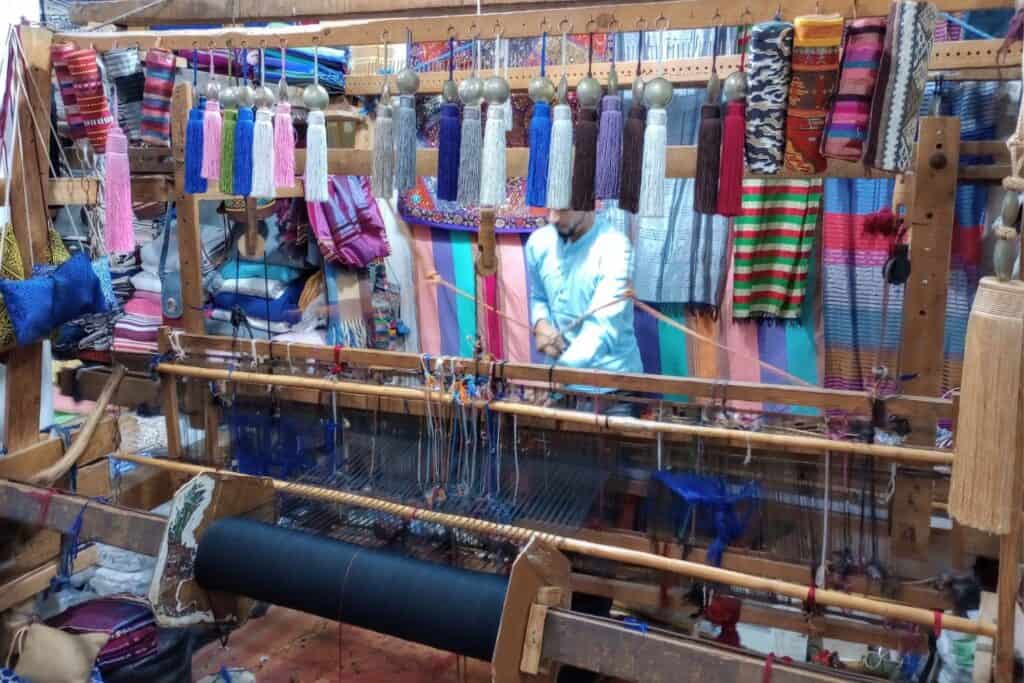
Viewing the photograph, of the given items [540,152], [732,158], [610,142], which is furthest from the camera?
[540,152]

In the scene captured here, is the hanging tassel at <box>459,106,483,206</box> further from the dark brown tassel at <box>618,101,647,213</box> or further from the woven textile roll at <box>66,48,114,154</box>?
the woven textile roll at <box>66,48,114,154</box>

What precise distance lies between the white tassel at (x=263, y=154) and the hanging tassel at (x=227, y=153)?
9 centimetres

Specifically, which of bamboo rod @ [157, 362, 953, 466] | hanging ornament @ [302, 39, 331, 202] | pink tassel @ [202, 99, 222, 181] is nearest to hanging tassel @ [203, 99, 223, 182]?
pink tassel @ [202, 99, 222, 181]

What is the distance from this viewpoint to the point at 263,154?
2598 mm

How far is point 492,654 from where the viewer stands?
5.38 feet

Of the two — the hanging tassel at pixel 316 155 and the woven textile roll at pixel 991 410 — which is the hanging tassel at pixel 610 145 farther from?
the woven textile roll at pixel 991 410

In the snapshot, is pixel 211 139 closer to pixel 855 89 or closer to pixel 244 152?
pixel 244 152

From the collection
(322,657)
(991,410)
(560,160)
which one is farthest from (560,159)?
(322,657)

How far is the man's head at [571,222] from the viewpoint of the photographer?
3.55 meters

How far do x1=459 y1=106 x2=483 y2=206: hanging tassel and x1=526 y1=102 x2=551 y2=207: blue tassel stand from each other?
0.16 m

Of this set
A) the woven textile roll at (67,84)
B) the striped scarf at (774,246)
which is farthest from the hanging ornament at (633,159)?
the woven textile roll at (67,84)

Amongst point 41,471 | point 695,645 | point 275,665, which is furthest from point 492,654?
point 41,471

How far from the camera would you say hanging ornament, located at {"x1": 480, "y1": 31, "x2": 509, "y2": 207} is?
2275 mm

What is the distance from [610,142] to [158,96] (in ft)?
6.25
